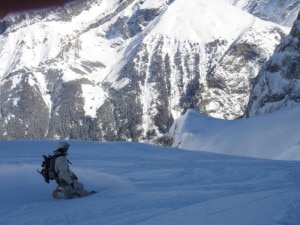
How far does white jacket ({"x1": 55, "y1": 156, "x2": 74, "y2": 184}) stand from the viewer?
33.0 ft

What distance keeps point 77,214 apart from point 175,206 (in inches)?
61.6

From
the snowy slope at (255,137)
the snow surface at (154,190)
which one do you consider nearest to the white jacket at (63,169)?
the snow surface at (154,190)

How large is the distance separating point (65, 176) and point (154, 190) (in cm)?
175

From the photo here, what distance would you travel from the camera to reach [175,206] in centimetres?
848

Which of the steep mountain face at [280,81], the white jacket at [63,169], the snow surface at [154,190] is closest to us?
the snow surface at [154,190]

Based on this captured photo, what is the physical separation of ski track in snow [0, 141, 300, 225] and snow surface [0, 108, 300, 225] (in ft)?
0.04

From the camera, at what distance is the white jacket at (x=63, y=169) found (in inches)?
396

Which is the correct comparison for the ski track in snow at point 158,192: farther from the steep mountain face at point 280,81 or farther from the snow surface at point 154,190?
the steep mountain face at point 280,81

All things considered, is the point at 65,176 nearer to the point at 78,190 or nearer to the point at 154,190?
the point at 78,190

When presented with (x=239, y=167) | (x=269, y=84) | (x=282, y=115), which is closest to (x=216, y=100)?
(x=269, y=84)

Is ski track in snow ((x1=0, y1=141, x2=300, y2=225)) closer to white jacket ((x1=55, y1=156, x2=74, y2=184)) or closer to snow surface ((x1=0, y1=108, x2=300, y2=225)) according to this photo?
snow surface ((x1=0, y1=108, x2=300, y2=225))

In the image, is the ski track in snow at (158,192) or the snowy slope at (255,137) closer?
the ski track in snow at (158,192)

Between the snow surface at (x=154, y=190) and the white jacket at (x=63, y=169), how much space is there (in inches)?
18.2

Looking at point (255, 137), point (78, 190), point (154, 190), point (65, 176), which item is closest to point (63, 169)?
point (65, 176)
